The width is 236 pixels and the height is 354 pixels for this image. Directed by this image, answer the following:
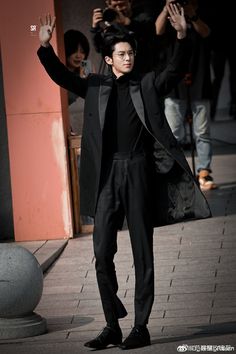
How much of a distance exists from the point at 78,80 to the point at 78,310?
2109 mm

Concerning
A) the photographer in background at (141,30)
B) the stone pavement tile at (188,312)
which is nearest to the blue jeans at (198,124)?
the photographer in background at (141,30)

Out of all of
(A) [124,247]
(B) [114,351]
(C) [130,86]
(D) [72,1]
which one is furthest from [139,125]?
(D) [72,1]

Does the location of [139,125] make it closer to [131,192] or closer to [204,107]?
[131,192]

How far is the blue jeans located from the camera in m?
15.1

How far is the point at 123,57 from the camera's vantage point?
8.61 meters

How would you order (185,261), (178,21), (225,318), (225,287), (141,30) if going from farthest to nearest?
(141,30) < (185,261) < (225,287) < (225,318) < (178,21)

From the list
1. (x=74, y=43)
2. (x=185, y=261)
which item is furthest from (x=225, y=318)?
(x=74, y=43)

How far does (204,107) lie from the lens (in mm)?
15203

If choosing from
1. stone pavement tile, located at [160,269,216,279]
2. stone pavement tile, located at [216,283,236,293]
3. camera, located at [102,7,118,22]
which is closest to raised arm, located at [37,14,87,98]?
stone pavement tile, located at [216,283,236,293]

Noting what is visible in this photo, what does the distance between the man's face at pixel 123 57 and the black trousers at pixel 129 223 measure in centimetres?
58

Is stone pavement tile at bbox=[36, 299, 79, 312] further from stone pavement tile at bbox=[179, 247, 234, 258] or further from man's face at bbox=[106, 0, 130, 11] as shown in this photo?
man's face at bbox=[106, 0, 130, 11]

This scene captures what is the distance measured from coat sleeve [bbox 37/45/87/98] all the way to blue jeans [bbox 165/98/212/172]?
6348mm

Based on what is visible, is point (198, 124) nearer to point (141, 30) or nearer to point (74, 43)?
point (141, 30)

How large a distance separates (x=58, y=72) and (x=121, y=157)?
0.72 m
